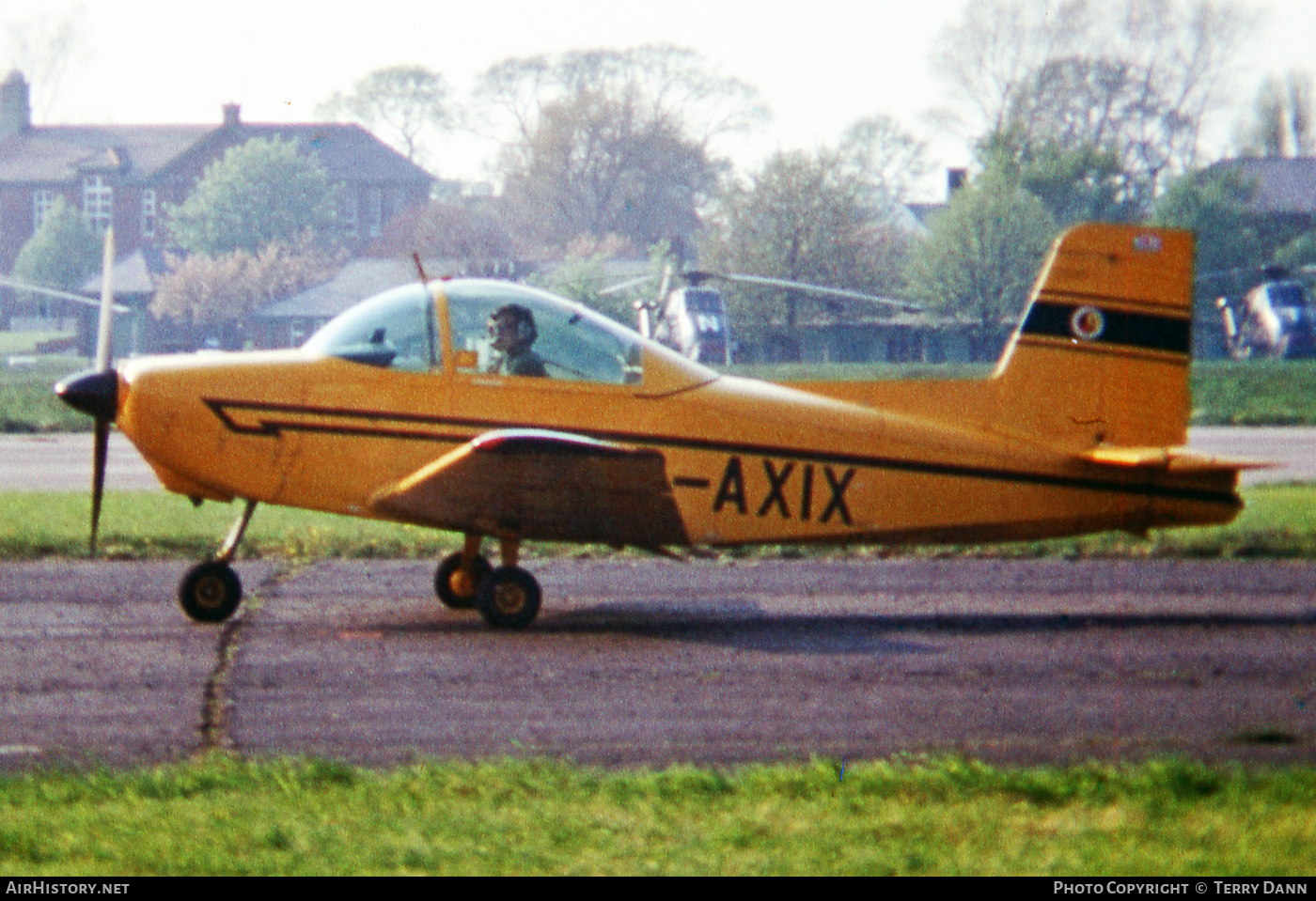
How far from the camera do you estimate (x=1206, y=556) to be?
12.8 m

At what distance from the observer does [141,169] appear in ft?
138

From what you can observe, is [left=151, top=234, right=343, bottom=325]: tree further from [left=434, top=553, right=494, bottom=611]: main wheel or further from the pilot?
the pilot

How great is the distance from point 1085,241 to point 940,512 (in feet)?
6.52

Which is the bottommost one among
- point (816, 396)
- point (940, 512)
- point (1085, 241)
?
point (940, 512)

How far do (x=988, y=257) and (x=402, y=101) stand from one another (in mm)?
16030

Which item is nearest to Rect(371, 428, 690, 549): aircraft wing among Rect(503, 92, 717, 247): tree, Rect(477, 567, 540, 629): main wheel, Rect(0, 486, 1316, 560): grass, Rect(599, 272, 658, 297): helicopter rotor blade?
Rect(477, 567, 540, 629): main wheel

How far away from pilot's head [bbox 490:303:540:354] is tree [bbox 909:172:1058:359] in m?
24.7

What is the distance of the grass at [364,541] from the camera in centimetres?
1261

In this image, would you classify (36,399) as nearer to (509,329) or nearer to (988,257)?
(988,257)

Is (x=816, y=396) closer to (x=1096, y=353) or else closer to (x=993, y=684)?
(x=1096, y=353)

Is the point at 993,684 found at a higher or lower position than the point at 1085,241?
lower

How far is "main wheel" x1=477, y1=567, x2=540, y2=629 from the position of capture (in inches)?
369

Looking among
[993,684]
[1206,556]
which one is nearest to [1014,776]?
[993,684]

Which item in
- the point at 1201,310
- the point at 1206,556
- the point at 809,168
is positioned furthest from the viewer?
the point at 1201,310
